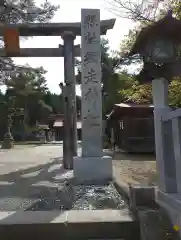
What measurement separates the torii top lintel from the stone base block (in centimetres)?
460

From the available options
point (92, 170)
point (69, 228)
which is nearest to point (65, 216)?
point (69, 228)

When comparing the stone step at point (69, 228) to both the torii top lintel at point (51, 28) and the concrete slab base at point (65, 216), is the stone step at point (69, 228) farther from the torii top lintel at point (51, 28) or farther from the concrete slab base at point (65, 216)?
the torii top lintel at point (51, 28)

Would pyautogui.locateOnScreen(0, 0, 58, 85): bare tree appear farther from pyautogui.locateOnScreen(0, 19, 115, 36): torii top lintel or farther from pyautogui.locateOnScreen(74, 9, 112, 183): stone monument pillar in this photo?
pyautogui.locateOnScreen(74, 9, 112, 183): stone monument pillar

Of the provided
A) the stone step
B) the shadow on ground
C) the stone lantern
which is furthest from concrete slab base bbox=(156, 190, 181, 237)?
the shadow on ground

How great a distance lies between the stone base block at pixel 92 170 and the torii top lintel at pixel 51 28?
4596 millimetres

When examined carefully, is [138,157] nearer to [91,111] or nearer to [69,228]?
[91,111]

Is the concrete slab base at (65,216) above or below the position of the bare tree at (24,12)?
below

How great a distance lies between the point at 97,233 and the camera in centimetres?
386

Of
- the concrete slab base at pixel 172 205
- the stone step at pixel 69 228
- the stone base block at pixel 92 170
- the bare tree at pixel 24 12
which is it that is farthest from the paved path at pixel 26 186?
the bare tree at pixel 24 12

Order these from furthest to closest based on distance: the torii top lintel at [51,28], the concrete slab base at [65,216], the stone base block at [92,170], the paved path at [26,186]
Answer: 1. the torii top lintel at [51,28]
2. the stone base block at [92,170]
3. the paved path at [26,186]
4. the concrete slab base at [65,216]

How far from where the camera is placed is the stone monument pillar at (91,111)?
7.32 meters

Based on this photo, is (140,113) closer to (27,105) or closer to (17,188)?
(17,188)

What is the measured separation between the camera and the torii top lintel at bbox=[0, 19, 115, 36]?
32.0 feet

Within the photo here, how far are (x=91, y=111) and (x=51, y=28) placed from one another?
12.7 feet
